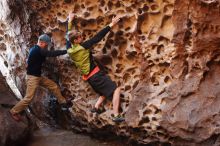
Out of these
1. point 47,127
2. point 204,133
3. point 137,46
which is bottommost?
point 47,127

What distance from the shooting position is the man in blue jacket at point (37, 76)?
5.34 meters

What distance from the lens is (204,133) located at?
454cm

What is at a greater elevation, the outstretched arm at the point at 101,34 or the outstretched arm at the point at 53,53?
the outstretched arm at the point at 101,34

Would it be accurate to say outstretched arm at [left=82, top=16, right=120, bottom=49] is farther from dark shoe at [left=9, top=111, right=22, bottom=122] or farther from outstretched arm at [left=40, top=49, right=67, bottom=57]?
dark shoe at [left=9, top=111, right=22, bottom=122]

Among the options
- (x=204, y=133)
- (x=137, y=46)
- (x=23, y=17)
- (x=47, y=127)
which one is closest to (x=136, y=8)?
(x=137, y=46)

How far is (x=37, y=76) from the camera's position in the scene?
5523 mm

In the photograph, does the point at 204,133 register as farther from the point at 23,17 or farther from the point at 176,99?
the point at 23,17

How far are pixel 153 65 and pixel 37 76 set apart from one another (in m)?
1.59

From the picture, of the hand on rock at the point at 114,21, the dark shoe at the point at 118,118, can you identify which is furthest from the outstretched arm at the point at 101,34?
the dark shoe at the point at 118,118

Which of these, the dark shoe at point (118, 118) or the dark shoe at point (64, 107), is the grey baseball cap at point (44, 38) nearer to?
the dark shoe at point (64, 107)

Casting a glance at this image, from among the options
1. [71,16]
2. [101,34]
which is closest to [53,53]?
[71,16]

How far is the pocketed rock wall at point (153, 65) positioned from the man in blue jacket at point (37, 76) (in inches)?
9.6

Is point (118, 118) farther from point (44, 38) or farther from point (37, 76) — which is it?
point (44, 38)

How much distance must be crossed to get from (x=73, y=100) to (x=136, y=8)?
1.64 meters
